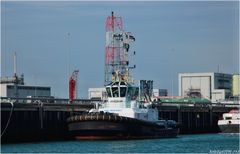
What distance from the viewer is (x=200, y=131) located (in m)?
113

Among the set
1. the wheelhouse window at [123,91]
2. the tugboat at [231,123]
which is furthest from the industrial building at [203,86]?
the wheelhouse window at [123,91]

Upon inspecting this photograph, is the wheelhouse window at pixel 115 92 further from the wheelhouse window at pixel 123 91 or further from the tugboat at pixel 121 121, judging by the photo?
the wheelhouse window at pixel 123 91

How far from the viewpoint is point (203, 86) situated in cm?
18275

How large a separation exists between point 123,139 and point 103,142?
5831 millimetres

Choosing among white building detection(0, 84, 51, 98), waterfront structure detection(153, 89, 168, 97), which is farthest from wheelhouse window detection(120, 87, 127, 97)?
waterfront structure detection(153, 89, 168, 97)

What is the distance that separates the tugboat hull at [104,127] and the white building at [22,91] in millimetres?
50801

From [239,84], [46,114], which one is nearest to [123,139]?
[46,114]

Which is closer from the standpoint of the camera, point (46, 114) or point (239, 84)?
point (46, 114)

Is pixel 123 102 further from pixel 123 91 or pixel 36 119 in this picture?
pixel 36 119

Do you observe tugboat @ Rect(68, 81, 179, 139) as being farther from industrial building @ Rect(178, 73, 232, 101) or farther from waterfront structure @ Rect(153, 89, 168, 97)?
industrial building @ Rect(178, 73, 232, 101)

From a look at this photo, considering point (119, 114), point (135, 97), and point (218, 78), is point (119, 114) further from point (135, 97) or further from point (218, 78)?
point (218, 78)

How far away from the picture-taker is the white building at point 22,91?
130 meters

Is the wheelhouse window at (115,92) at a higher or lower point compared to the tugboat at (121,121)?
higher

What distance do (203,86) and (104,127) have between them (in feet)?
353
